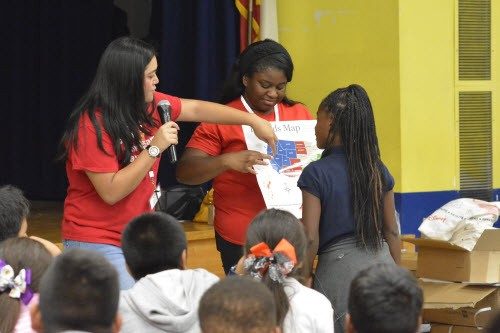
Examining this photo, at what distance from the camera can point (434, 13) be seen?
6.56m

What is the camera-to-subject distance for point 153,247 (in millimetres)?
3439

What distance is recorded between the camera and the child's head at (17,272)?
3213mm

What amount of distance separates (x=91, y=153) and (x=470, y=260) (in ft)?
7.80

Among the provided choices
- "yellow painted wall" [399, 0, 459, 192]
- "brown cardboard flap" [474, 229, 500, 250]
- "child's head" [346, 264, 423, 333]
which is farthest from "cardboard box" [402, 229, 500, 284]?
"child's head" [346, 264, 423, 333]

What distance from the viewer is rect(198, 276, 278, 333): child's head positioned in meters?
2.73

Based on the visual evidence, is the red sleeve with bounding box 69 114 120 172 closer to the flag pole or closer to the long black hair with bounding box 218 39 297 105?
the long black hair with bounding box 218 39 297 105

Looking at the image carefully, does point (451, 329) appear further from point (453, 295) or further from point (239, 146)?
point (239, 146)

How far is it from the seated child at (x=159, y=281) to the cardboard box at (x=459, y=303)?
217 centimetres

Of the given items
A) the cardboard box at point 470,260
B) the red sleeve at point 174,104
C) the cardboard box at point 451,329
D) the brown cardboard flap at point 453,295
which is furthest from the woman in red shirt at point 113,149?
the cardboard box at point 451,329

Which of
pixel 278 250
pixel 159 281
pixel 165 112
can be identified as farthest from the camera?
pixel 165 112

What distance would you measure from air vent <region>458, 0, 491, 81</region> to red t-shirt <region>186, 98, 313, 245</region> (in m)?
2.43

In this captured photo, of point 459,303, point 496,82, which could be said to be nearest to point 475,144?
point 496,82

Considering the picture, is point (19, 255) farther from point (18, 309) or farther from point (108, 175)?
point (108, 175)

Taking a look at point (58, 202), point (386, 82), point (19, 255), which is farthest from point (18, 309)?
point (58, 202)
